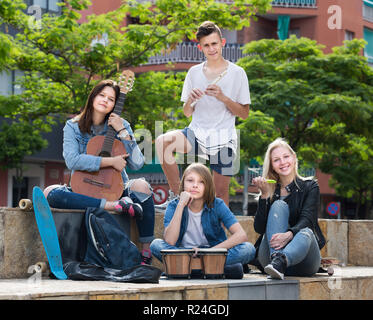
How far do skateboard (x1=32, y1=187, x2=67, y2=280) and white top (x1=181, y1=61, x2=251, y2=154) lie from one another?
1769 millimetres

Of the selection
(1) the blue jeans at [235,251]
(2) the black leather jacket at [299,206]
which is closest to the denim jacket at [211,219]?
(1) the blue jeans at [235,251]

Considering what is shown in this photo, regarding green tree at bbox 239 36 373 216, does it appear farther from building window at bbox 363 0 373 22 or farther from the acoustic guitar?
the acoustic guitar

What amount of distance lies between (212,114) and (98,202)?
1481 mm

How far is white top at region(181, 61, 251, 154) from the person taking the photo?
7168 millimetres

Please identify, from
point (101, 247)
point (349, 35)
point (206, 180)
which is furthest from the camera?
point (349, 35)

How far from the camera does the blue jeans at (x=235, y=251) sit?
6199mm

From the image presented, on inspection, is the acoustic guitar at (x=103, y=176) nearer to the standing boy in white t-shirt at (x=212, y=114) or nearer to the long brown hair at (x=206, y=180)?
the standing boy in white t-shirt at (x=212, y=114)

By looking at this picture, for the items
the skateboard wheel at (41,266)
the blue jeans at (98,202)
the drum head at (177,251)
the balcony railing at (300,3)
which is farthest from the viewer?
the balcony railing at (300,3)

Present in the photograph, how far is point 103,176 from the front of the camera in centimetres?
665

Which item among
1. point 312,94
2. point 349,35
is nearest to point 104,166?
point 312,94

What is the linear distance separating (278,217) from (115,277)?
154 cm

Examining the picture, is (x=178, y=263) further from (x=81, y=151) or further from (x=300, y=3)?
(x=300, y=3)
